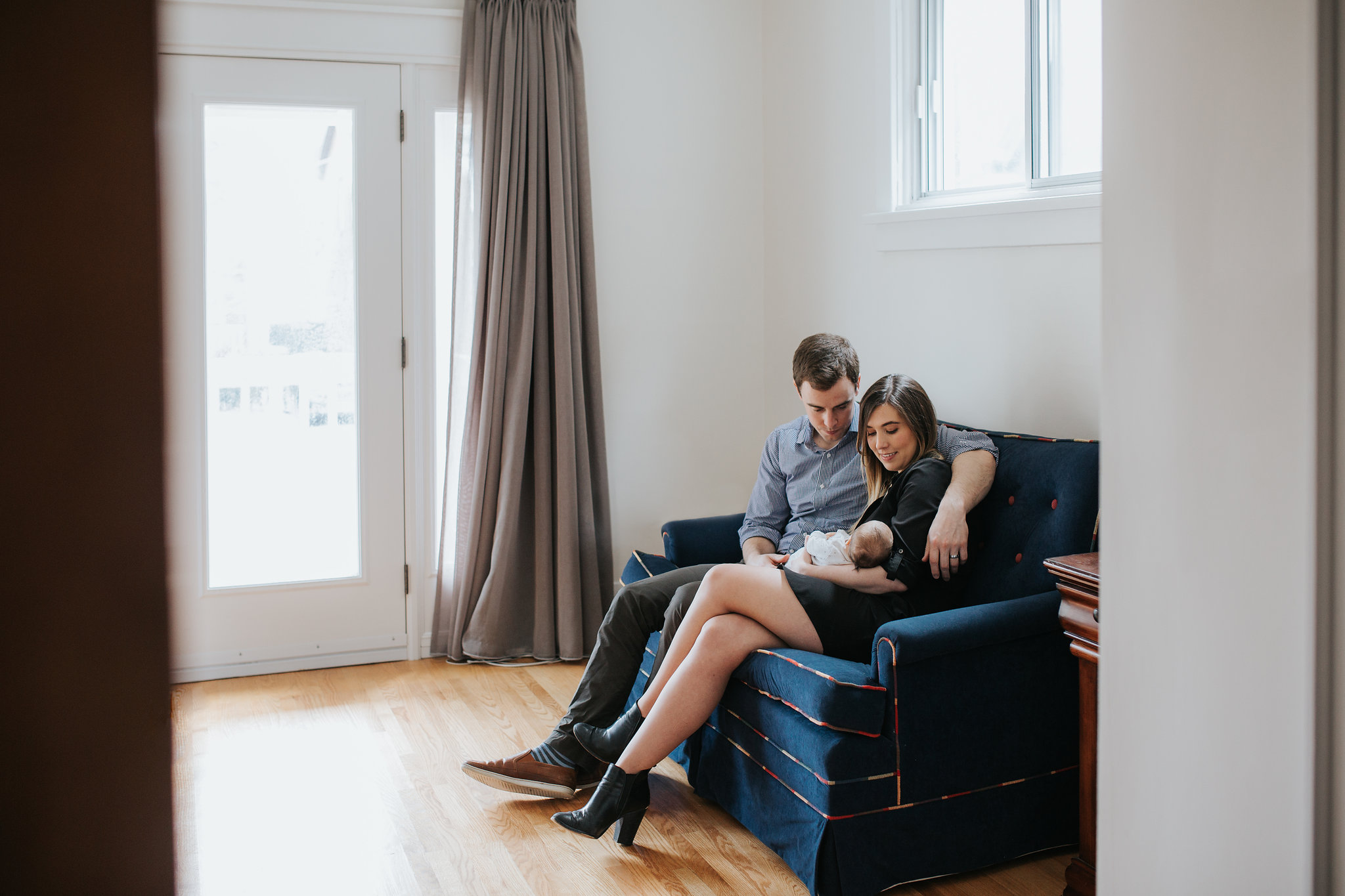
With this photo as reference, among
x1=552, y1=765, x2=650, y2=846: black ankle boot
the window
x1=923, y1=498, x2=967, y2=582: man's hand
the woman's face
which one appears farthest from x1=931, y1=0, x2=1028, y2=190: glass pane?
x1=552, y1=765, x2=650, y2=846: black ankle boot

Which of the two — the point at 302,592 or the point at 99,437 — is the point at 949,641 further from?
the point at 302,592

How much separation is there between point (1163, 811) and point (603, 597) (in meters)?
2.86

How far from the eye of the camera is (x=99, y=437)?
228 millimetres

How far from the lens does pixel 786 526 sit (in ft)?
9.68

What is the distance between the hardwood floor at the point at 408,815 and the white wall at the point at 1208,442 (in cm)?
124

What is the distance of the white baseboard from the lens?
3.51 m

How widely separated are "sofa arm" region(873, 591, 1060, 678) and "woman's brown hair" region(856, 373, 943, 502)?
0.47 meters

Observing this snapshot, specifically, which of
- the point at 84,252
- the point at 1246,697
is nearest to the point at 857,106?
the point at 1246,697

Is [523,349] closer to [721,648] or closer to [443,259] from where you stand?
[443,259]

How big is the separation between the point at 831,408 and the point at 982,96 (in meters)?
1.11

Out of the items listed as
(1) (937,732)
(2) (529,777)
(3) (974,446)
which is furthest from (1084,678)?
(2) (529,777)

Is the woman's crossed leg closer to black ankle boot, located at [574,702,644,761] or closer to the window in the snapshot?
black ankle boot, located at [574,702,644,761]

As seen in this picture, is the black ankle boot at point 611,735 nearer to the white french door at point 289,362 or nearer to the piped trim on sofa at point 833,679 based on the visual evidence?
the piped trim on sofa at point 833,679

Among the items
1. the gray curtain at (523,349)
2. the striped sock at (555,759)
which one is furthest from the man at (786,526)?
the gray curtain at (523,349)
